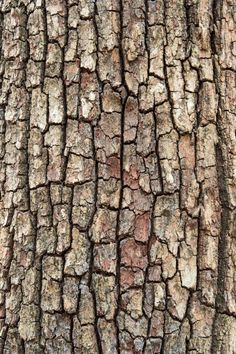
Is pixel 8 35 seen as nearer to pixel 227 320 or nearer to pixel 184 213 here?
pixel 184 213

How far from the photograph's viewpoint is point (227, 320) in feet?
7.77

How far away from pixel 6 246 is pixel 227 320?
0.79m

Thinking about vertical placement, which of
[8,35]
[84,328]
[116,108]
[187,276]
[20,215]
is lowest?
[84,328]

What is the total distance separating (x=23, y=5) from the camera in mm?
2502

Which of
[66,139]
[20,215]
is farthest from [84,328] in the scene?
[66,139]

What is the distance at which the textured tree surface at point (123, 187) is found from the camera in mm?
2326

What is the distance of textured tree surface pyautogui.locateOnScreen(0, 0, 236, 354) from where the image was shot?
233cm

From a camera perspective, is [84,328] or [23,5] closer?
[84,328]

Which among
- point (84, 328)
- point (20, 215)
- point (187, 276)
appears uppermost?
point (20, 215)

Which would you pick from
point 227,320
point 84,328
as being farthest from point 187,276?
point 84,328

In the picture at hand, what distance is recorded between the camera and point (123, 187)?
2352 millimetres

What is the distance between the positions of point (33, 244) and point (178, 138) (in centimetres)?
60

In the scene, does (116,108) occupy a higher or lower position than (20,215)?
higher

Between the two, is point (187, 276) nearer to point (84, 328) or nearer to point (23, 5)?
point (84, 328)
